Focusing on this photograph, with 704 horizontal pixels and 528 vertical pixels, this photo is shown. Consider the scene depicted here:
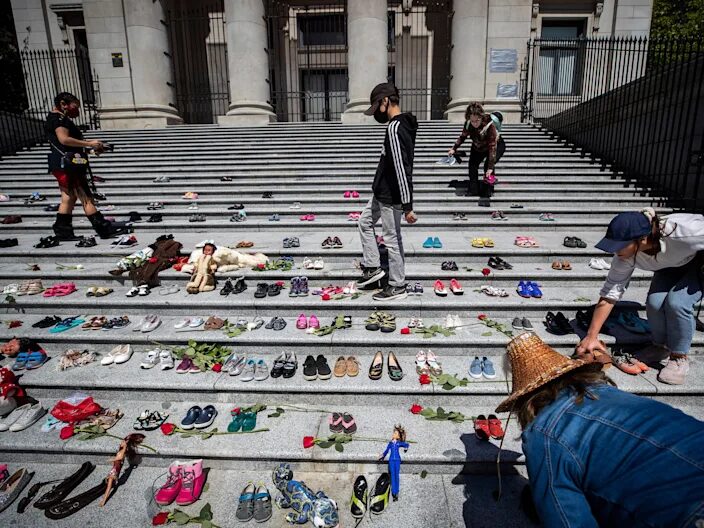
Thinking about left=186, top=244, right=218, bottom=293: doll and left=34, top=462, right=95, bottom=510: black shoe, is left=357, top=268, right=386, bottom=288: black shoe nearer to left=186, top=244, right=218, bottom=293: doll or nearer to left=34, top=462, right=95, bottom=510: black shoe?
left=186, top=244, right=218, bottom=293: doll

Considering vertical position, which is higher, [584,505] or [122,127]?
[122,127]

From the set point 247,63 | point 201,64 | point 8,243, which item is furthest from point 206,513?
point 201,64

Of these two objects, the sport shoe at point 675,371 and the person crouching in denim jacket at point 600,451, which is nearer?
the person crouching in denim jacket at point 600,451

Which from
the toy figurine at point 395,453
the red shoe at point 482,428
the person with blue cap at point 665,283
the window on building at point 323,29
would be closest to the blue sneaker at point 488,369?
the red shoe at point 482,428

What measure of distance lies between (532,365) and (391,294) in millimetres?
3151

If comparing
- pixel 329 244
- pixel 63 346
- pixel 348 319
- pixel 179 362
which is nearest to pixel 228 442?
pixel 179 362

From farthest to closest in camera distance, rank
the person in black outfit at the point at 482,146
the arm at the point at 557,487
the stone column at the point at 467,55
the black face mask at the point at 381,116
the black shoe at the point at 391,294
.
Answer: the stone column at the point at 467,55 → the person in black outfit at the point at 482,146 → the black shoe at the point at 391,294 → the black face mask at the point at 381,116 → the arm at the point at 557,487

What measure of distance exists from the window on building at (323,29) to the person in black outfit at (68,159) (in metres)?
16.4

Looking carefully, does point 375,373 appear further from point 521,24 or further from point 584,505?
point 521,24

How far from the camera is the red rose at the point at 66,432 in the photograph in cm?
352

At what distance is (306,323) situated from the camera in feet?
15.8

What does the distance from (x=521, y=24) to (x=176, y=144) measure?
1363cm

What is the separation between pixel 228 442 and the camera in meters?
3.45

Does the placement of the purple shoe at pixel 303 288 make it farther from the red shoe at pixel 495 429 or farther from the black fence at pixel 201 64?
the black fence at pixel 201 64
